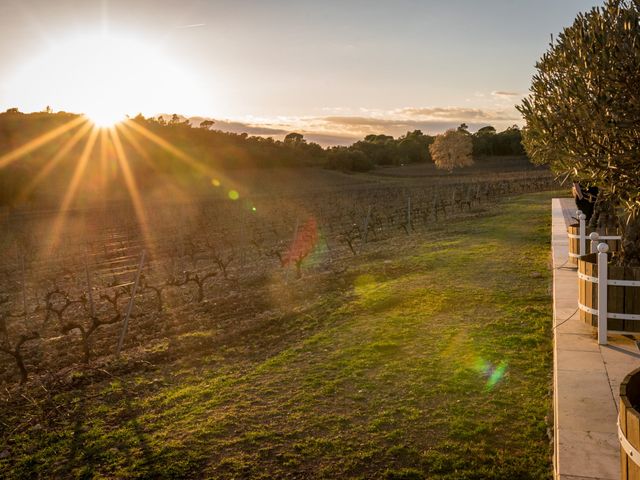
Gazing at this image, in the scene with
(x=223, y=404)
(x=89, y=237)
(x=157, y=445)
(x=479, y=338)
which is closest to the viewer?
(x=157, y=445)

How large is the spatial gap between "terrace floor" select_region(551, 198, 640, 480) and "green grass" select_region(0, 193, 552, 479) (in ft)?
1.76

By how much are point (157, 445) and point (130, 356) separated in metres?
4.83

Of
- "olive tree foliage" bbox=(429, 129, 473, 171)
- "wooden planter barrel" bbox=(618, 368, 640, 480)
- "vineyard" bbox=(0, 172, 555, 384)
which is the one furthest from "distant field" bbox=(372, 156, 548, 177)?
"wooden planter barrel" bbox=(618, 368, 640, 480)

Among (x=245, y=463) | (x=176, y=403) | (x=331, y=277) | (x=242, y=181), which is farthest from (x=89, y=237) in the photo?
(x=242, y=181)

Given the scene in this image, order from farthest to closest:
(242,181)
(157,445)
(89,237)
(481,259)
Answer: (242,181), (89,237), (481,259), (157,445)

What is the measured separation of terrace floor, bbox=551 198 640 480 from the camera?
4.73 meters

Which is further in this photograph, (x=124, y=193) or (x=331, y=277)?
(x=124, y=193)

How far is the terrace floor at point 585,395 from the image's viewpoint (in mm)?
4734

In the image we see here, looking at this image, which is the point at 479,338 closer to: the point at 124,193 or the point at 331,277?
the point at 331,277

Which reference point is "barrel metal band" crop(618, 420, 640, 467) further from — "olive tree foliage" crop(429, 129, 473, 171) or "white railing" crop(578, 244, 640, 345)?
"olive tree foliage" crop(429, 129, 473, 171)

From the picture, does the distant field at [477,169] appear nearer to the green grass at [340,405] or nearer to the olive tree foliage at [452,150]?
the olive tree foliage at [452,150]

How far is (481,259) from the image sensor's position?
17.4 m

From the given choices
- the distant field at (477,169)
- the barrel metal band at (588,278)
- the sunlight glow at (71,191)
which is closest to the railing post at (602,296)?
the barrel metal band at (588,278)

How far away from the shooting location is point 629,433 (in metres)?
3.73
